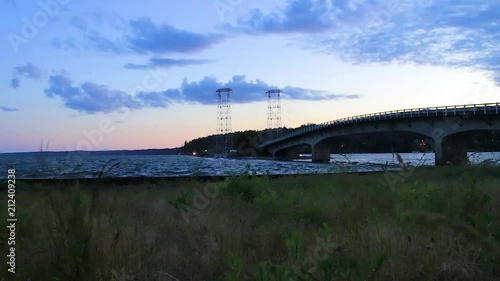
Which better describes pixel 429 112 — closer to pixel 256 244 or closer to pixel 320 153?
pixel 320 153

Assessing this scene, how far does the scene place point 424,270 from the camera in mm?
4000

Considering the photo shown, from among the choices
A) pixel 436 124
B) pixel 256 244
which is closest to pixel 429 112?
pixel 436 124

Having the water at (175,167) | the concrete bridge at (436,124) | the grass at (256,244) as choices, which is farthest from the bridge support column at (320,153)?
the grass at (256,244)

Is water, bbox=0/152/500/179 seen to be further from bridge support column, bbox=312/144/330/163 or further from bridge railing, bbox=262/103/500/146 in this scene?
bridge support column, bbox=312/144/330/163

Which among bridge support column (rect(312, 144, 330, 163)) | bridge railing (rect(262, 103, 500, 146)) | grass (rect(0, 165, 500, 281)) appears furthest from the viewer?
bridge support column (rect(312, 144, 330, 163))

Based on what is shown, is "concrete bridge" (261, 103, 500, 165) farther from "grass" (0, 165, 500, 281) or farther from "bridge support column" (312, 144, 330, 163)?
"grass" (0, 165, 500, 281)

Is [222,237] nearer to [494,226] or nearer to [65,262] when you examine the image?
[65,262]

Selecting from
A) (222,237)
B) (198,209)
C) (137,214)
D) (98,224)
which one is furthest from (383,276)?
(137,214)

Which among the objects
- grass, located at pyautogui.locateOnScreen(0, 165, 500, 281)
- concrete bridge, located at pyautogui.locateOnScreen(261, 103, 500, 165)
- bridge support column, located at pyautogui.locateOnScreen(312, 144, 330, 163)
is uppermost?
concrete bridge, located at pyautogui.locateOnScreen(261, 103, 500, 165)

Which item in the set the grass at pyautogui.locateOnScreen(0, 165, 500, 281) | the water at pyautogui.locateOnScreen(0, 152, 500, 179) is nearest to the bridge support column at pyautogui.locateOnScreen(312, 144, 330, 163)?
the water at pyautogui.locateOnScreen(0, 152, 500, 179)

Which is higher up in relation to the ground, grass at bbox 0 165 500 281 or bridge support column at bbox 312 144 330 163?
bridge support column at bbox 312 144 330 163

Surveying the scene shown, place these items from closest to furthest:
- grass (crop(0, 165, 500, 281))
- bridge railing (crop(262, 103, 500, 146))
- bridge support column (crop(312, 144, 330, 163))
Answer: grass (crop(0, 165, 500, 281)), bridge railing (crop(262, 103, 500, 146)), bridge support column (crop(312, 144, 330, 163))

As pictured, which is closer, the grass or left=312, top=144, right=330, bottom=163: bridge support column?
the grass

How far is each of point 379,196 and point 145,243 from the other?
5156mm
